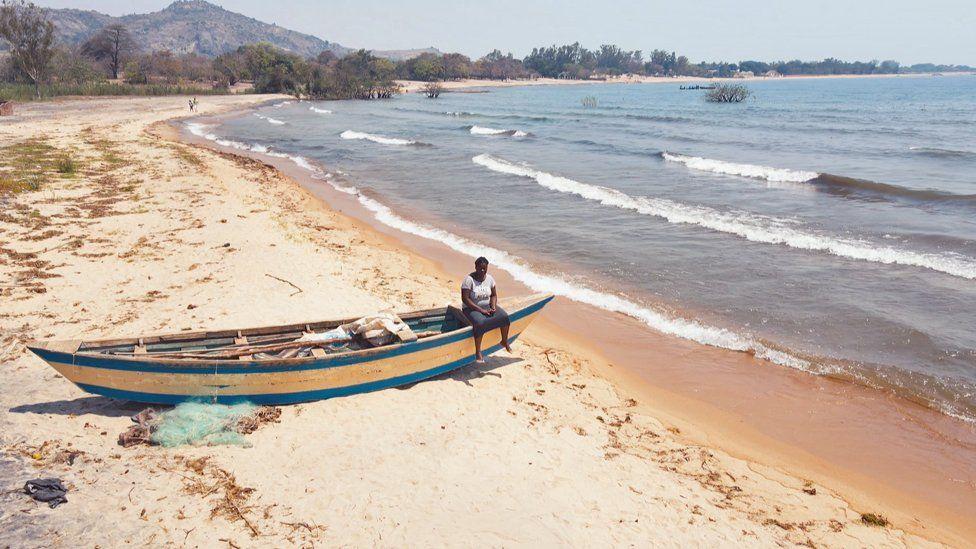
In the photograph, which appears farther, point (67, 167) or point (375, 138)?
point (375, 138)

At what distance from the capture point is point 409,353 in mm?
7527

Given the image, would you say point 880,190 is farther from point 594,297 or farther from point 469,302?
point 469,302

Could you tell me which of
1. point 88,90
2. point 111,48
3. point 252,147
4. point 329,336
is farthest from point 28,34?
point 329,336

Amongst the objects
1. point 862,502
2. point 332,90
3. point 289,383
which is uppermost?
point 332,90

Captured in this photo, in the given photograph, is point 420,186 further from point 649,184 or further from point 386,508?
point 386,508

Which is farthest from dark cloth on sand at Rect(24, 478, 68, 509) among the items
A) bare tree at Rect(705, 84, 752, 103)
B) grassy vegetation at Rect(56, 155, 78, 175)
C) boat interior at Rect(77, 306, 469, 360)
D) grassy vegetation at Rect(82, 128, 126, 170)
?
bare tree at Rect(705, 84, 752, 103)

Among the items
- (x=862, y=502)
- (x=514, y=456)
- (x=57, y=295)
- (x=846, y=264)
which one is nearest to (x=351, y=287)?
(x=57, y=295)

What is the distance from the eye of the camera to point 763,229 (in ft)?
55.6

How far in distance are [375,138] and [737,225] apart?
2873 centimetres

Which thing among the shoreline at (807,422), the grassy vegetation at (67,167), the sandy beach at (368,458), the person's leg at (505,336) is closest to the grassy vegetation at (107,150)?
the grassy vegetation at (67,167)

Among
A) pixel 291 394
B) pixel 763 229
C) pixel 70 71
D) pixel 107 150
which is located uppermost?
pixel 70 71

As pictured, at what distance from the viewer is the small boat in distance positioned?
6441 mm

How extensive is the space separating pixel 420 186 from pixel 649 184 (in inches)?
384

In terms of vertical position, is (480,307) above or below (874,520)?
above
